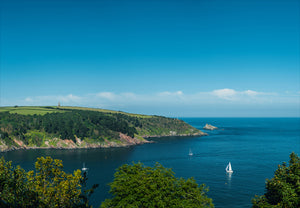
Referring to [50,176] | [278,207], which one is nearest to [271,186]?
[278,207]

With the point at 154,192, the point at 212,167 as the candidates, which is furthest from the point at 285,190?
the point at 212,167

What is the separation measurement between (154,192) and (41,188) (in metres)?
19.3

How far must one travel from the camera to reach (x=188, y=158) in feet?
569

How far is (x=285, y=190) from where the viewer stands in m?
48.0

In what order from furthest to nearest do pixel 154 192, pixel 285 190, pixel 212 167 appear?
1. pixel 212 167
2. pixel 285 190
3. pixel 154 192

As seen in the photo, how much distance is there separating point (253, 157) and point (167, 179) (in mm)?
141215

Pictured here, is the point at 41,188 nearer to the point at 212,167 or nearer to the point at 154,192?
the point at 154,192

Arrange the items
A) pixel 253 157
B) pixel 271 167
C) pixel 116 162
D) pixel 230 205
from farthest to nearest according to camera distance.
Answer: pixel 253 157 → pixel 116 162 → pixel 271 167 → pixel 230 205

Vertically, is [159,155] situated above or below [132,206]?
below

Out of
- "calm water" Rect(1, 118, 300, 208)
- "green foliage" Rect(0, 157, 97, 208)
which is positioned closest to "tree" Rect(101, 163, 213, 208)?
"green foliage" Rect(0, 157, 97, 208)

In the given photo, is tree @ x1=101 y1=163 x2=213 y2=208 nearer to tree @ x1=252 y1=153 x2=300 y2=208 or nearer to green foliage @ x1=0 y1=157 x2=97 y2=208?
green foliage @ x1=0 y1=157 x2=97 y2=208

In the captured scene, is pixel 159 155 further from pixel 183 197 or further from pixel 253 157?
pixel 183 197

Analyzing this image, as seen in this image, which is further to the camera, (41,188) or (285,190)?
(285,190)

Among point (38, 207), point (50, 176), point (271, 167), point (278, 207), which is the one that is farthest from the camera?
point (271, 167)
